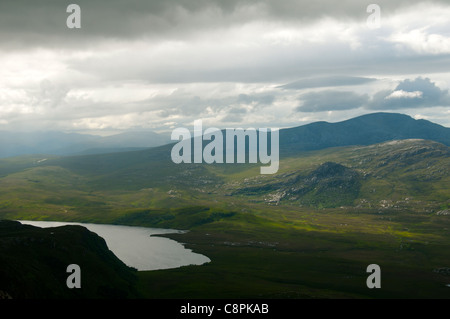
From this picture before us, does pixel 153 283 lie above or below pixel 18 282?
below

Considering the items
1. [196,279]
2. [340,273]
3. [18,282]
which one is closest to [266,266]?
[340,273]

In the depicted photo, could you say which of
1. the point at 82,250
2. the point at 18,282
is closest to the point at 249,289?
the point at 82,250

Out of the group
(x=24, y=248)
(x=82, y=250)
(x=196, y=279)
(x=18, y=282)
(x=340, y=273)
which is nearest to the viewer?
(x=18, y=282)
